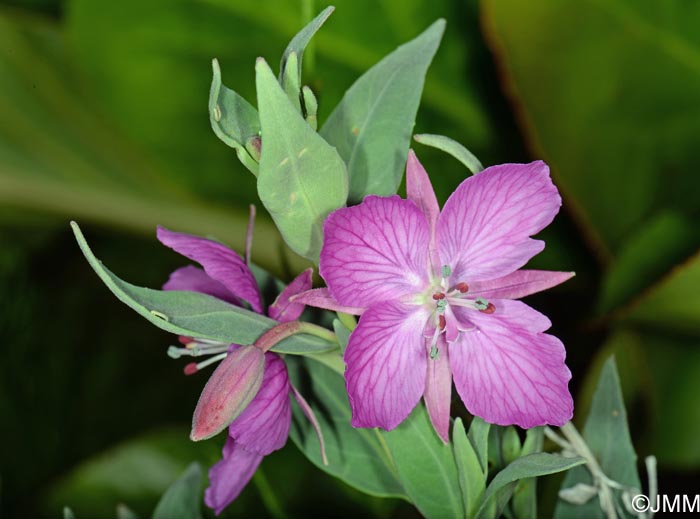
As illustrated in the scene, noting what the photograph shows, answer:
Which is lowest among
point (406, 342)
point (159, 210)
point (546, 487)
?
point (546, 487)

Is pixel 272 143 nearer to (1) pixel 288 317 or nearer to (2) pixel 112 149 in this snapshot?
(1) pixel 288 317

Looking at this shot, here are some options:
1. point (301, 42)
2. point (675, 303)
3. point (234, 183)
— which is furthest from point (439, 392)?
point (234, 183)

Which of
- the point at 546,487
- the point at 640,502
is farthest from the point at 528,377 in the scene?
the point at 546,487

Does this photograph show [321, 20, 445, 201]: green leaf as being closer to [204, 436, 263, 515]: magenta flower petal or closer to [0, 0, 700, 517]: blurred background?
[204, 436, 263, 515]: magenta flower petal

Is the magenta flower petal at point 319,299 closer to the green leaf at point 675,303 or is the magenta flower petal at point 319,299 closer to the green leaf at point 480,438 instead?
the green leaf at point 480,438

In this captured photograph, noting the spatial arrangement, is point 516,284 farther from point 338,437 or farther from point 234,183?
point 234,183

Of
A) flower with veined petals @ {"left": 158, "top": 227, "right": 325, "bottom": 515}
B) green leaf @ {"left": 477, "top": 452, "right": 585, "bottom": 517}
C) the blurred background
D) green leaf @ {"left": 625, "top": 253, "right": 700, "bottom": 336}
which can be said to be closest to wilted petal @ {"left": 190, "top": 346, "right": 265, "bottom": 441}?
flower with veined petals @ {"left": 158, "top": 227, "right": 325, "bottom": 515}
